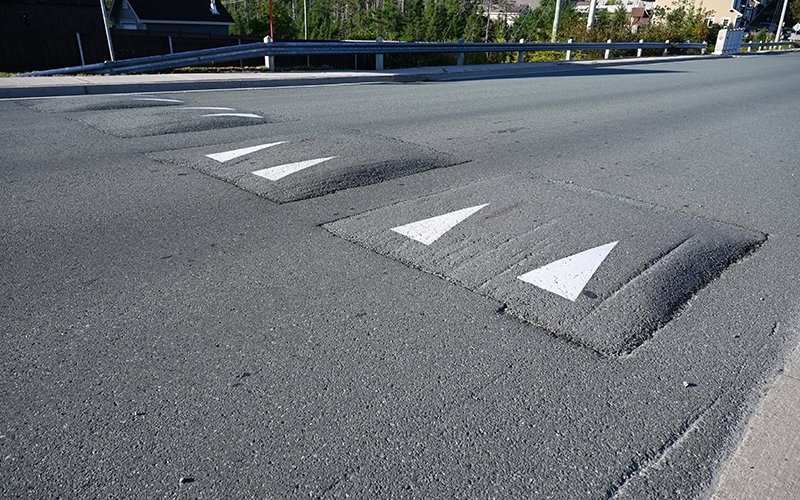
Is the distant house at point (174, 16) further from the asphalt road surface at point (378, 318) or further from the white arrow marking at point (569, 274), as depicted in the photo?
the white arrow marking at point (569, 274)

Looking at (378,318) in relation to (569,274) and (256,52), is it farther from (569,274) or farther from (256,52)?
(256,52)

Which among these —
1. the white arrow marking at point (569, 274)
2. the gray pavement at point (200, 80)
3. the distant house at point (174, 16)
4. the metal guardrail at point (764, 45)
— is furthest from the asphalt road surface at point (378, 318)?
the metal guardrail at point (764, 45)

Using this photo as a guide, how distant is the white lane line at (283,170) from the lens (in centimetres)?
579

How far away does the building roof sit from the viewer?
40.7 m

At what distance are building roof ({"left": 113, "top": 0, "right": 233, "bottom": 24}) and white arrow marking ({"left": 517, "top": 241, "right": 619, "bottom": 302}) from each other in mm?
42437

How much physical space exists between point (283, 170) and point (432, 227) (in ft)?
6.99

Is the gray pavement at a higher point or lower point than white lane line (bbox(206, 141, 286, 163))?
higher

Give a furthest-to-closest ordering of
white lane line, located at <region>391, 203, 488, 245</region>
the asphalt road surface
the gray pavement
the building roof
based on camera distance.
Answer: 1. the building roof
2. the gray pavement
3. white lane line, located at <region>391, 203, 488, 245</region>
4. the asphalt road surface

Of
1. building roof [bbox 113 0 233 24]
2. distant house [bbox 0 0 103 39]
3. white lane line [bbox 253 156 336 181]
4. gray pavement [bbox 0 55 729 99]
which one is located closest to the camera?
white lane line [bbox 253 156 336 181]

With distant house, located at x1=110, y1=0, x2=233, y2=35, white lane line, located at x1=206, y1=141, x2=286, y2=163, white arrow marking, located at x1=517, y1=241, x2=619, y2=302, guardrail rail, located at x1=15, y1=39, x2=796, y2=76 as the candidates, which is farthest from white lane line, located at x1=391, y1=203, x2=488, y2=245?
distant house, located at x1=110, y1=0, x2=233, y2=35

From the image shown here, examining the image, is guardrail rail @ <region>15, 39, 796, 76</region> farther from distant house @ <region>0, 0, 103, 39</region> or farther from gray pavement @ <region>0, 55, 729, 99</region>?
distant house @ <region>0, 0, 103, 39</region>

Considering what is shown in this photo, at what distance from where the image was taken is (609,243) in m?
4.32

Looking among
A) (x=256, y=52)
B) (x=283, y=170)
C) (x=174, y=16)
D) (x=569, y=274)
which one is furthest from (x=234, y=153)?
(x=174, y=16)

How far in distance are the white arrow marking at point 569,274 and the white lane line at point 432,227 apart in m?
0.90
